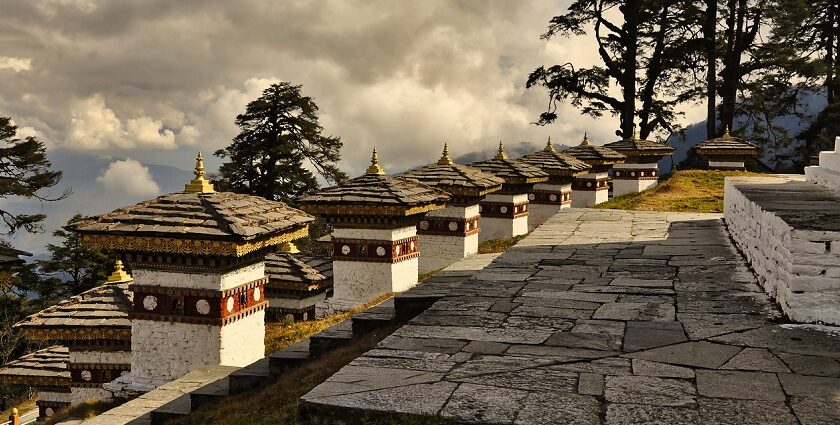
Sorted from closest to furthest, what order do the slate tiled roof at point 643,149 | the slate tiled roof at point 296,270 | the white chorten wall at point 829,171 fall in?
the white chorten wall at point 829,171 < the slate tiled roof at point 296,270 < the slate tiled roof at point 643,149

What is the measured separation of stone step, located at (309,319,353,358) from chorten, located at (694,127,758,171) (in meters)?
19.7

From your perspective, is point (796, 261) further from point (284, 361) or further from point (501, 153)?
point (501, 153)

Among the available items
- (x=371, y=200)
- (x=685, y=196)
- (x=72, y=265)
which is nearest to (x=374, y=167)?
(x=371, y=200)

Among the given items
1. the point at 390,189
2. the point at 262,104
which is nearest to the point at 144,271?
the point at 390,189

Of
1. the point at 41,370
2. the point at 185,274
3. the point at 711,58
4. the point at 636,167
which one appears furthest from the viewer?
the point at 711,58

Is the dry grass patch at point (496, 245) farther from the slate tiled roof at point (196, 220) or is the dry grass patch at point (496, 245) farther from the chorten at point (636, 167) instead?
the chorten at point (636, 167)

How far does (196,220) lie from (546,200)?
11442 millimetres

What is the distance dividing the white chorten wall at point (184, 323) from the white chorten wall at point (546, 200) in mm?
10555

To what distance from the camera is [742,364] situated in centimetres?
393

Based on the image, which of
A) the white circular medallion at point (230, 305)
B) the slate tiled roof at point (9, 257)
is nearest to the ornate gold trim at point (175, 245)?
the white circular medallion at point (230, 305)

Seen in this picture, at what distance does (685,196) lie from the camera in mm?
17797

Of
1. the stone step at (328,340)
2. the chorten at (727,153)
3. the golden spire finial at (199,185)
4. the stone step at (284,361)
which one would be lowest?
the stone step at (284,361)

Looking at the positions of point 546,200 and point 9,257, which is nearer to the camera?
point 9,257

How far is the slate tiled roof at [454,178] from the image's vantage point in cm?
1261
